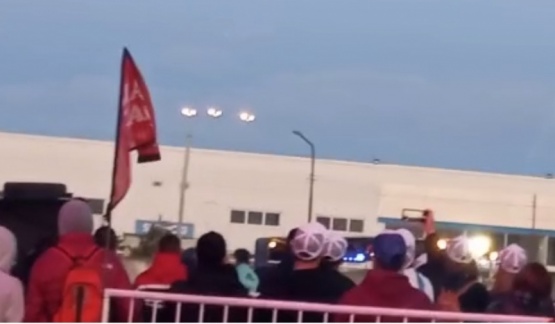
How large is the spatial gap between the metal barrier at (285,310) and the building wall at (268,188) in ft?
154

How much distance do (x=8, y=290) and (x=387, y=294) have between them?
2.12 m

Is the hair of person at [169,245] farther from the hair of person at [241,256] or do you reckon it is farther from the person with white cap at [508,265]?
the person with white cap at [508,265]

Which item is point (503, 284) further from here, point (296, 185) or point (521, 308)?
point (296, 185)

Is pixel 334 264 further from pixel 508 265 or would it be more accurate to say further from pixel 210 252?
pixel 508 265

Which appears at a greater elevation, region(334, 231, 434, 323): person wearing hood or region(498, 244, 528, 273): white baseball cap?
region(498, 244, 528, 273): white baseball cap

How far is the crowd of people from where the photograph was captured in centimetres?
888

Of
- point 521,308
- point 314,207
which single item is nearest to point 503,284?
point 521,308

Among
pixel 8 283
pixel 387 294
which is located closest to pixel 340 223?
pixel 387 294

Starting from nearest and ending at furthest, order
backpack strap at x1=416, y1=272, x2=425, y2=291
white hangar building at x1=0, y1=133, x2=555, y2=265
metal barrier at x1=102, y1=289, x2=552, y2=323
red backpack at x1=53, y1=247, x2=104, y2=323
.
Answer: metal barrier at x1=102, y1=289, x2=552, y2=323 → red backpack at x1=53, y1=247, x2=104, y2=323 → backpack strap at x1=416, y1=272, x2=425, y2=291 → white hangar building at x1=0, y1=133, x2=555, y2=265

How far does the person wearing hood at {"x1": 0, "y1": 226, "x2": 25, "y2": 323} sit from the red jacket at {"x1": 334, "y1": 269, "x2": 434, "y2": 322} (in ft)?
5.82

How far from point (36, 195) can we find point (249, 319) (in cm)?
433

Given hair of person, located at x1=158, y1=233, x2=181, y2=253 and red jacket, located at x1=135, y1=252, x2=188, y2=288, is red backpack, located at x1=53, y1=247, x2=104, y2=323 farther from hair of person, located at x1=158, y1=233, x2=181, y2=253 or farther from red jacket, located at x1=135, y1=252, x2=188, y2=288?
hair of person, located at x1=158, y1=233, x2=181, y2=253

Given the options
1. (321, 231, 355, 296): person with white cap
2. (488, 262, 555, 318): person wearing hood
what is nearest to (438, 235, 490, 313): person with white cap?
(488, 262, 555, 318): person wearing hood

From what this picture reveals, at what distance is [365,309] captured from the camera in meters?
8.68
